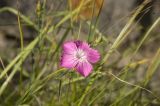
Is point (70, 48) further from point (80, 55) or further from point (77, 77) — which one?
point (77, 77)

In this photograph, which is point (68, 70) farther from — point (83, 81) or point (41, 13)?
point (83, 81)

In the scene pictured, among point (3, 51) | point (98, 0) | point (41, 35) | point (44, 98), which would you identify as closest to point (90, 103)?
point (41, 35)

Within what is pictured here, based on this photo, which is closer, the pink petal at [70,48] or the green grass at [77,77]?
the pink petal at [70,48]

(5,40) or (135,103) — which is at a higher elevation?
(5,40)

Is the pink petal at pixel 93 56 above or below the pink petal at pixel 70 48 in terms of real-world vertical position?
below

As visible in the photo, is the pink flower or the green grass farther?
the green grass

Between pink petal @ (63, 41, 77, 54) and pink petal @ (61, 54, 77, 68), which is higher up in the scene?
pink petal @ (63, 41, 77, 54)

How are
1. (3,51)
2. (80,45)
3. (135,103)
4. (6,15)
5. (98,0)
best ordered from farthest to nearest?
(6,15), (3,51), (98,0), (135,103), (80,45)
